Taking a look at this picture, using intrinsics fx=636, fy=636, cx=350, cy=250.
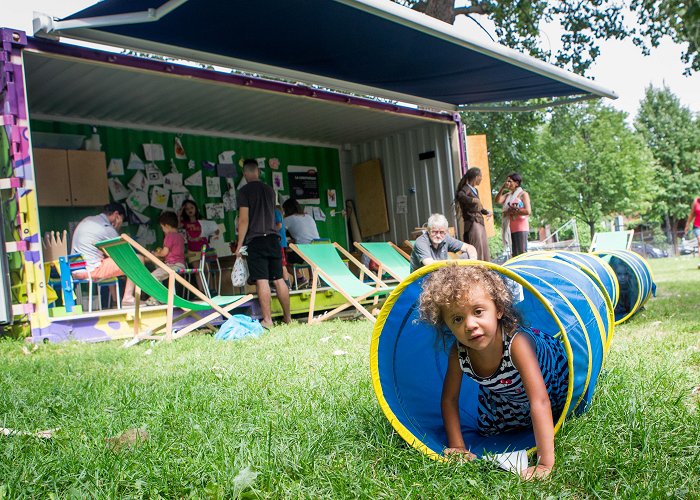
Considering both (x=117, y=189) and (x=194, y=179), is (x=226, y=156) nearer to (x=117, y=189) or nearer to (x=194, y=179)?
(x=194, y=179)

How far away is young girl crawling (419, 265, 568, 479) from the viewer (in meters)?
1.96

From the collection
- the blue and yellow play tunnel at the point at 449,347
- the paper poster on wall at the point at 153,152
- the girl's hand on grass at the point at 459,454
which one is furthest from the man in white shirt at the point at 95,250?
the girl's hand on grass at the point at 459,454

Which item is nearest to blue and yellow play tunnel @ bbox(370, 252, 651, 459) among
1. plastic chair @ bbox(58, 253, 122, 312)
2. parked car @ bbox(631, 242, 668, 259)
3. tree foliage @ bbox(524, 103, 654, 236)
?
plastic chair @ bbox(58, 253, 122, 312)

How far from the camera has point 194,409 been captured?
2752 millimetres

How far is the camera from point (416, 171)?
34.9 feet

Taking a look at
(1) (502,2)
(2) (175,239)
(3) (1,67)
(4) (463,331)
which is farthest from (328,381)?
(1) (502,2)

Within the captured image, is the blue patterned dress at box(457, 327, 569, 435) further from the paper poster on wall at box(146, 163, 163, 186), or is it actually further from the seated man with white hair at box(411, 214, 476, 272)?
the paper poster on wall at box(146, 163, 163, 186)

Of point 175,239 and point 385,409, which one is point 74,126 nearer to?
point 175,239

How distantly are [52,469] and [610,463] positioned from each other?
175cm

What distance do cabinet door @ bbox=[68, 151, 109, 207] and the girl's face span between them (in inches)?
304

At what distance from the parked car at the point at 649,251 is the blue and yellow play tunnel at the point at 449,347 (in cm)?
2946

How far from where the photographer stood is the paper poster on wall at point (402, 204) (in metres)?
10.9

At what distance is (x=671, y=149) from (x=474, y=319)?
142 ft

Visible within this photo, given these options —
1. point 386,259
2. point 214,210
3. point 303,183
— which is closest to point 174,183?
point 214,210
